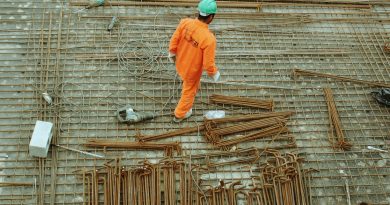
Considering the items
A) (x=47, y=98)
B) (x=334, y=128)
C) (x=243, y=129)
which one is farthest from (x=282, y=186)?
(x=47, y=98)

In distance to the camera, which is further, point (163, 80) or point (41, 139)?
point (163, 80)

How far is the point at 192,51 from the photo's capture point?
15.6 feet

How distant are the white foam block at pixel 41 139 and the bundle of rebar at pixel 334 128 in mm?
3584

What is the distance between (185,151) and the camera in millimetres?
5160

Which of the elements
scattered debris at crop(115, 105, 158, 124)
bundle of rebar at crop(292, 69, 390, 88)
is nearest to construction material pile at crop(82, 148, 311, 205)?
scattered debris at crop(115, 105, 158, 124)

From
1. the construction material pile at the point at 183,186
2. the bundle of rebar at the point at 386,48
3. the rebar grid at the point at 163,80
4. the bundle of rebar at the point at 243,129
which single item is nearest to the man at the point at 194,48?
the bundle of rebar at the point at 243,129

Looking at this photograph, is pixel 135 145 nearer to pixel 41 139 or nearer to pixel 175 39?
pixel 41 139

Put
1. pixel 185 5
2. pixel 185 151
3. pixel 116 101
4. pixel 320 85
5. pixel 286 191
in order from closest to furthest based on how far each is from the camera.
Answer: pixel 286 191, pixel 185 151, pixel 116 101, pixel 320 85, pixel 185 5

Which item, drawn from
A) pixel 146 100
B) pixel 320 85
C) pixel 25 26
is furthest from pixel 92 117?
pixel 320 85

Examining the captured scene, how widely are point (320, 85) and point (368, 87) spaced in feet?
2.36

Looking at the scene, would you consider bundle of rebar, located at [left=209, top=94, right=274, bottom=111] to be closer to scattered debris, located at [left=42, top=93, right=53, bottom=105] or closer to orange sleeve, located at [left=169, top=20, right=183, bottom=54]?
orange sleeve, located at [left=169, top=20, right=183, bottom=54]

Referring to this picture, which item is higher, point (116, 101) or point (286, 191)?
point (116, 101)

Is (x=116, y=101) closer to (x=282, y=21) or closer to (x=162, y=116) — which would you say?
(x=162, y=116)

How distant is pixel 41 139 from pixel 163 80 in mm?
1875
